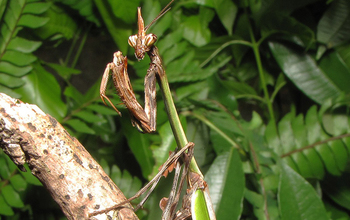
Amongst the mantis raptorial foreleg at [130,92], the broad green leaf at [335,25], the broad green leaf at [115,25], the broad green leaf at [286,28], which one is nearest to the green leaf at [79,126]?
the broad green leaf at [115,25]

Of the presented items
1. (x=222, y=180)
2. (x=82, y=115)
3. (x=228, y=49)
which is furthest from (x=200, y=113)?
(x=228, y=49)

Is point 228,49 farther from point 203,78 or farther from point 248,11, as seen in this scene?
point 203,78

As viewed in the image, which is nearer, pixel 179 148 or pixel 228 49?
pixel 179 148

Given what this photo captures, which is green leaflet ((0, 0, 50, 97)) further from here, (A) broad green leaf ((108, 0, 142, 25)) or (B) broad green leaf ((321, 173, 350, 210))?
(B) broad green leaf ((321, 173, 350, 210))

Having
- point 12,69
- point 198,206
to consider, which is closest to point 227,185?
point 198,206

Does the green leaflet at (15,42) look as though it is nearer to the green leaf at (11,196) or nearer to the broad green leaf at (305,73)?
the green leaf at (11,196)

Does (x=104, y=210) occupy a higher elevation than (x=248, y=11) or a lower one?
lower

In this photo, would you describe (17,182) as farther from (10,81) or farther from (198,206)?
(198,206)
